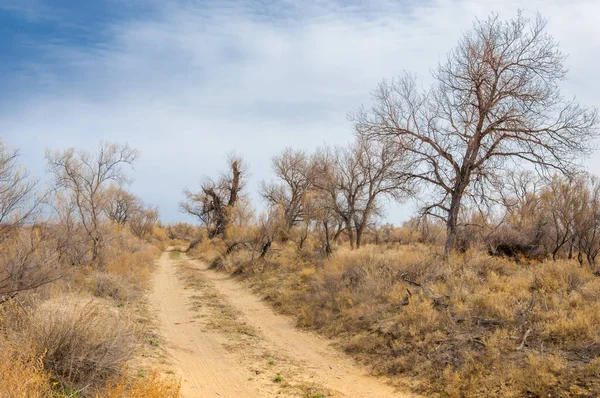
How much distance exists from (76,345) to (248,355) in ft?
14.5

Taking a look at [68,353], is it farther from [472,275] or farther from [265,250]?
[265,250]

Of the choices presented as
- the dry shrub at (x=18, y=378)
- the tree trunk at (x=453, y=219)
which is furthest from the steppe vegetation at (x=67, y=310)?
the tree trunk at (x=453, y=219)

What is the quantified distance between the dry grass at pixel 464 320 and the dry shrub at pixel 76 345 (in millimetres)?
5330

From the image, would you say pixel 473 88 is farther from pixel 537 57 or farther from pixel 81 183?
pixel 81 183

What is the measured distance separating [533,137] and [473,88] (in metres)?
2.55

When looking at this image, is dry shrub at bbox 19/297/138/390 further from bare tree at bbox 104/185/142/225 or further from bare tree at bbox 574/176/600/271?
bare tree at bbox 104/185/142/225

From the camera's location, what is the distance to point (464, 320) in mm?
9336

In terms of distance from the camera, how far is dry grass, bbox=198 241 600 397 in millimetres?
6941

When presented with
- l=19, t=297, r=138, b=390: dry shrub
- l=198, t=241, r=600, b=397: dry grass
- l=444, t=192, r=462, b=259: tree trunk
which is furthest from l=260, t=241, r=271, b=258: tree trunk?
l=19, t=297, r=138, b=390: dry shrub

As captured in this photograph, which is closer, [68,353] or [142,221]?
[68,353]

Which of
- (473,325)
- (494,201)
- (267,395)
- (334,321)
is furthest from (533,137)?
(267,395)

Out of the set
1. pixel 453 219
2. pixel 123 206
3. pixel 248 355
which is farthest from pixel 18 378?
pixel 123 206

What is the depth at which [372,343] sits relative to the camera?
9.80m

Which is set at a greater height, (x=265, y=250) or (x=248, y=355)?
(x=265, y=250)
